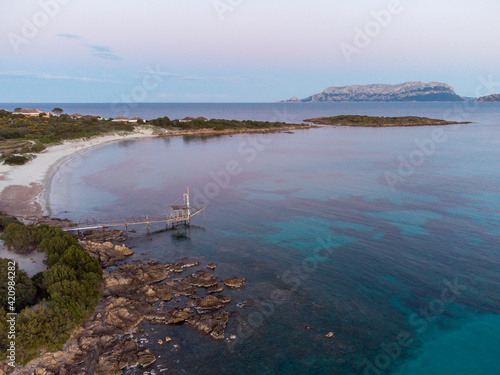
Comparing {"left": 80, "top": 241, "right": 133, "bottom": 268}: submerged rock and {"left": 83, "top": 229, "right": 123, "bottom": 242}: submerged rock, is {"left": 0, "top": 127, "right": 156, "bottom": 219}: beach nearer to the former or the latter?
{"left": 83, "top": 229, "right": 123, "bottom": 242}: submerged rock

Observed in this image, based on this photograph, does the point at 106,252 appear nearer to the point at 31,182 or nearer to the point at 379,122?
the point at 31,182

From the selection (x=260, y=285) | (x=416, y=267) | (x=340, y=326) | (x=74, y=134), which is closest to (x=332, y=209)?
(x=416, y=267)

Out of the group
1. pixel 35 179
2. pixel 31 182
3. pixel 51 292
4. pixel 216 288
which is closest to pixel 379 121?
pixel 35 179

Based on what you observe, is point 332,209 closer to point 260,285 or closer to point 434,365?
point 260,285

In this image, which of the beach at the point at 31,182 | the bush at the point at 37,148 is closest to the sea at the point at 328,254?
the beach at the point at 31,182

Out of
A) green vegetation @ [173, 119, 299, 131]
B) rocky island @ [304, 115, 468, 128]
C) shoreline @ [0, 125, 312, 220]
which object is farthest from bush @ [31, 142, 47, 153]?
rocky island @ [304, 115, 468, 128]
